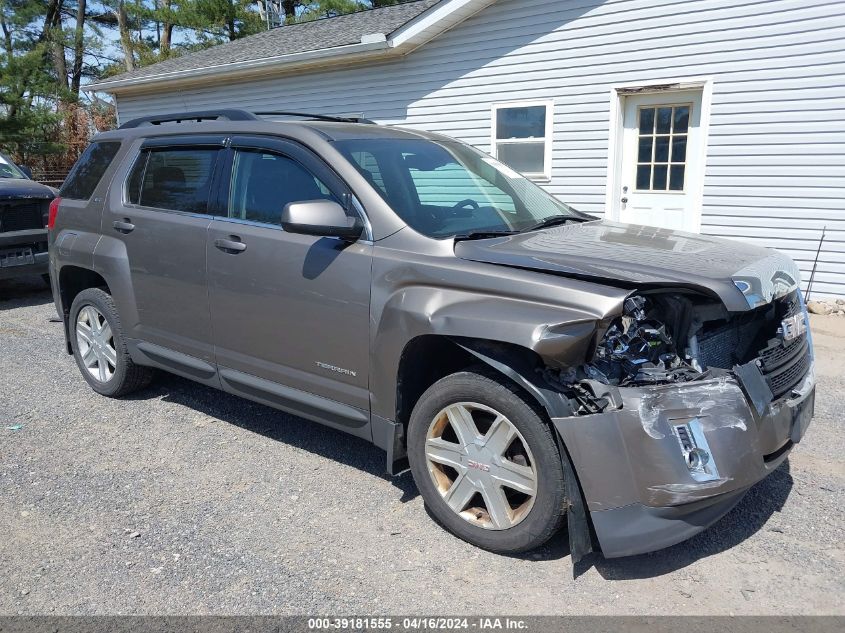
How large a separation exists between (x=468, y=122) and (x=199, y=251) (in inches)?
281

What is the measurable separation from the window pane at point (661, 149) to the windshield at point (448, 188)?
16.1 ft

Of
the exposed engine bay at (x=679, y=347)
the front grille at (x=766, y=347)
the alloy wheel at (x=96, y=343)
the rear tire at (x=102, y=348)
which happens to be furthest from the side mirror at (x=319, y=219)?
the alloy wheel at (x=96, y=343)

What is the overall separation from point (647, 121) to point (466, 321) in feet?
22.7

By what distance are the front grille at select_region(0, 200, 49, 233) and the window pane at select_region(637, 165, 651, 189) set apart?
24.6 feet

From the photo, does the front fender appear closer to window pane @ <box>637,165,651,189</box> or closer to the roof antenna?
the roof antenna

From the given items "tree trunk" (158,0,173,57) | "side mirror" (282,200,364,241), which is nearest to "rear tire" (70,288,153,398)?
"side mirror" (282,200,364,241)

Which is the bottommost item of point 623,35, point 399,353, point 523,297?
point 399,353

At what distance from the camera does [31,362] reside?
5945 mm

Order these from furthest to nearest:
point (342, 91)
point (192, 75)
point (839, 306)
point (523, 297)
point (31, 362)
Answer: point (192, 75) → point (342, 91) → point (839, 306) → point (31, 362) → point (523, 297)

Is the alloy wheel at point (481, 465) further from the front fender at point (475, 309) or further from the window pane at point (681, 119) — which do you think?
the window pane at point (681, 119)

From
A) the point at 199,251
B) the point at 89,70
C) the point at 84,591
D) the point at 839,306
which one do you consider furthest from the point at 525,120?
the point at 89,70

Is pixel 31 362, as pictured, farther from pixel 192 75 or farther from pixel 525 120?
pixel 192 75

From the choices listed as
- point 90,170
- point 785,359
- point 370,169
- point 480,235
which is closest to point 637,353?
point 785,359

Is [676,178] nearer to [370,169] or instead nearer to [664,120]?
[664,120]
